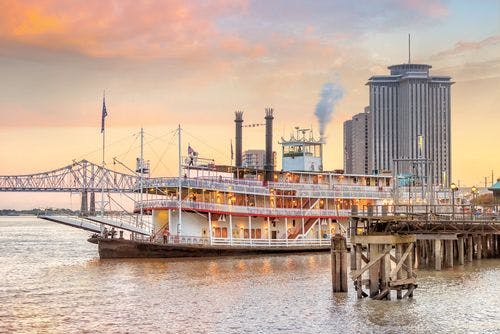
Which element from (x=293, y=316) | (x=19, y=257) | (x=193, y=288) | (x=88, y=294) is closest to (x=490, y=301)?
(x=293, y=316)

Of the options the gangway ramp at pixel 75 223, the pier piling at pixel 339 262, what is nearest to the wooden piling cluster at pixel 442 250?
the pier piling at pixel 339 262

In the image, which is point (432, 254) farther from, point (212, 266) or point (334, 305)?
point (334, 305)

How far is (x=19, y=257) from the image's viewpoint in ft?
234

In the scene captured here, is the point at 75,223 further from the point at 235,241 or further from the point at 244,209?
the point at 244,209

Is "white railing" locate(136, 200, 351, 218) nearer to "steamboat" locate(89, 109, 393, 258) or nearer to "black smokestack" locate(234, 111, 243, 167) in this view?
"steamboat" locate(89, 109, 393, 258)

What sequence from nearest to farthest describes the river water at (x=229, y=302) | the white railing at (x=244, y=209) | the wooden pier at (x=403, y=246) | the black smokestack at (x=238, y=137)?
the river water at (x=229, y=302) → the wooden pier at (x=403, y=246) → the white railing at (x=244, y=209) → the black smokestack at (x=238, y=137)

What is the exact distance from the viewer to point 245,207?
64375 millimetres

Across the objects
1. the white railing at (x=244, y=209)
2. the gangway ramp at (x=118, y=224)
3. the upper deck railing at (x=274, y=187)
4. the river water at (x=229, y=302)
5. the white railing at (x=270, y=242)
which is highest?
the upper deck railing at (x=274, y=187)

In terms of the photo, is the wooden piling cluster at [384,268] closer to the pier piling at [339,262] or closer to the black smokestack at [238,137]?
the pier piling at [339,262]

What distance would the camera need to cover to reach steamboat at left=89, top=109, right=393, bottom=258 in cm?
6006

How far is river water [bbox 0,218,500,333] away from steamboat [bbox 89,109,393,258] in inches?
298

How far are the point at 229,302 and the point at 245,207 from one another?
2952 cm

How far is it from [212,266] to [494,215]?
19894 mm

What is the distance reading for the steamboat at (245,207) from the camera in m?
60.1
